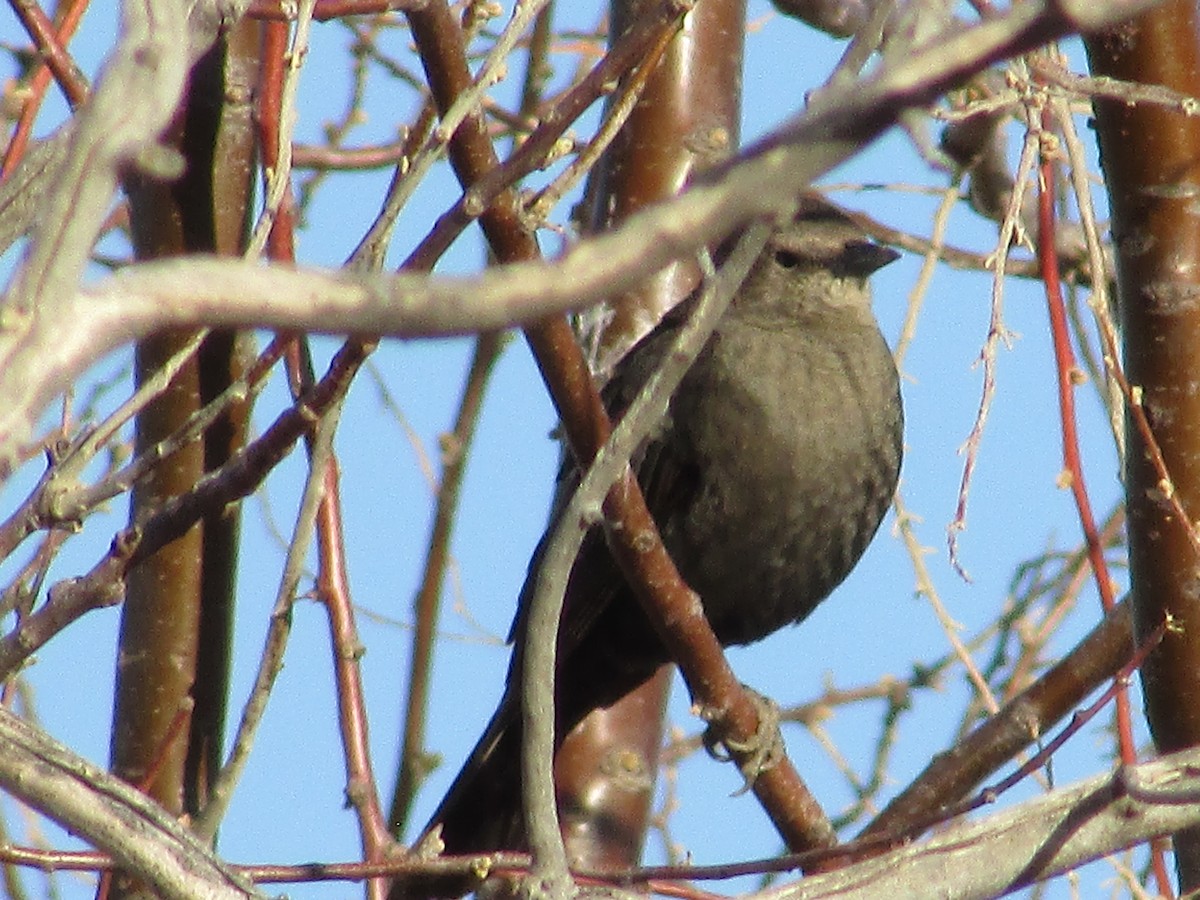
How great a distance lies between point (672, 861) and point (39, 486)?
3.05 metres

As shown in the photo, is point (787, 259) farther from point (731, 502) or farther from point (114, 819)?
point (114, 819)

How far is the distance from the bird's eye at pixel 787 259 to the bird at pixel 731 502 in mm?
230

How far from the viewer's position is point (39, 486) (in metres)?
2.45

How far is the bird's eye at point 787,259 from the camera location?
490cm

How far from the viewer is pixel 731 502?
439 centimetres

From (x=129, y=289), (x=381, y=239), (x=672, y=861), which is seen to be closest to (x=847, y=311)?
(x=672, y=861)

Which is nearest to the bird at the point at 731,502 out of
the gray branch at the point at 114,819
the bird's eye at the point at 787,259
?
the bird's eye at the point at 787,259

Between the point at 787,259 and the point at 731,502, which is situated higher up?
the point at 787,259

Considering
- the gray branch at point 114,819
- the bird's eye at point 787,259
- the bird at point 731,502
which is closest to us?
the gray branch at point 114,819

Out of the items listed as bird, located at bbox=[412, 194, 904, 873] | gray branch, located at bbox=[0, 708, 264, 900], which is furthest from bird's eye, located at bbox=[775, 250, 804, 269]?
gray branch, located at bbox=[0, 708, 264, 900]

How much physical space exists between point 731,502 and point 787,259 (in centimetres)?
81

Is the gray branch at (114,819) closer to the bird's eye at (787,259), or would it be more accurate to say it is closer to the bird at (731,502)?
the bird at (731,502)

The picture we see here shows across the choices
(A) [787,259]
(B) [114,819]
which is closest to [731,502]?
(A) [787,259]

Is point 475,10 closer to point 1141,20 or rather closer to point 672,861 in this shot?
point 1141,20
